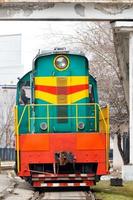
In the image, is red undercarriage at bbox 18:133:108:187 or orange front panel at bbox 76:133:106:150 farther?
orange front panel at bbox 76:133:106:150

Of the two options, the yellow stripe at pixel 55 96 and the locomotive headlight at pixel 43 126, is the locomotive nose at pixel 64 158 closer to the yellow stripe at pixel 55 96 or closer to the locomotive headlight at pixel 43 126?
the locomotive headlight at pixel 43 126

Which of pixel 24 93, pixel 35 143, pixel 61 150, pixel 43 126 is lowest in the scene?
pixel 61 150

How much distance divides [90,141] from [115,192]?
1672 mm

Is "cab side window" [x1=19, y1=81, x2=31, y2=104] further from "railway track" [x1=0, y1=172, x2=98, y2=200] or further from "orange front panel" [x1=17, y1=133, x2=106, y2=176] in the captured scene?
"railway track" [x1=0, y1=172, x2=98, y2=200]

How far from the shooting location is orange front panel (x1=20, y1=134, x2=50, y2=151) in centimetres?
1753

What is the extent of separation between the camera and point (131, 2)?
16.9 metres

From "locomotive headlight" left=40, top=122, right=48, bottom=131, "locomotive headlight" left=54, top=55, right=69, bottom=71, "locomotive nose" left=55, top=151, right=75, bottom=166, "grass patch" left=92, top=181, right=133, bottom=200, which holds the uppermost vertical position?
"locomotive headlight" left=54, top=55, right=69, bottom=71

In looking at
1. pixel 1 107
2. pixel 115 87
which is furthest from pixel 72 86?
pixel 1 107

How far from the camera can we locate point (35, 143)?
1753 centimetres

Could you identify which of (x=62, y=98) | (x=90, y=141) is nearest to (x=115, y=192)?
(x=90, y=141)

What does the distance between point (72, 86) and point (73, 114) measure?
86 centimetres

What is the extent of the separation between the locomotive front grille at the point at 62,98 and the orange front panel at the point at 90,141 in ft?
3.85

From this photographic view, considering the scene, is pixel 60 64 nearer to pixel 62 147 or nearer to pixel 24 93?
pixel 24 93

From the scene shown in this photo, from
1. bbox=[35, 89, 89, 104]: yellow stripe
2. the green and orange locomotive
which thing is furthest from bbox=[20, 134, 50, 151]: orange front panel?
bbox=[35, 89, 89, 104]: yellow stripe
